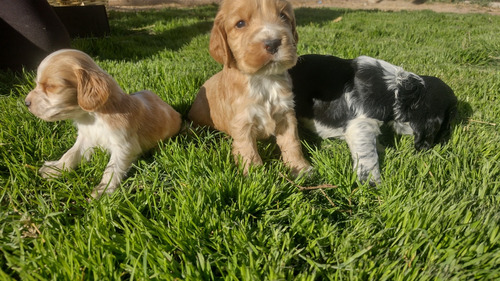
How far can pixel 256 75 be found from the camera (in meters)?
2.44

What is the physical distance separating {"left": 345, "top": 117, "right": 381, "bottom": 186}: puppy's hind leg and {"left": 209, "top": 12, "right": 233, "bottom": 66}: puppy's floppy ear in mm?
1195

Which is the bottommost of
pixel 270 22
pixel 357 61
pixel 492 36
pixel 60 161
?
pixel 492 36

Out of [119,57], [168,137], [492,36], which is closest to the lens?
[168,137]

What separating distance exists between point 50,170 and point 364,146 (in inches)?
97.0

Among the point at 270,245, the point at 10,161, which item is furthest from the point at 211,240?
the point at 10,161

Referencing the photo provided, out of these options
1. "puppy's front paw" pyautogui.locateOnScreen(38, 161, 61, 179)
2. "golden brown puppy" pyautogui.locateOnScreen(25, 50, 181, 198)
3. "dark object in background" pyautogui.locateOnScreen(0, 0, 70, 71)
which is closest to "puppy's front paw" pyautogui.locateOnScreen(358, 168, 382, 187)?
"golden brown puppy" pyautogui.locateOnScreen(25, 50, 181, 198)

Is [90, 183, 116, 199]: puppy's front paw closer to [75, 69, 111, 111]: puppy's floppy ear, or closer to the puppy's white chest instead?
[75, 69, 111, 111]: puppy's floppy ear

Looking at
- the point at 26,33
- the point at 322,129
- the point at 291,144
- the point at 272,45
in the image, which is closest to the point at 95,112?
the point at 272,45

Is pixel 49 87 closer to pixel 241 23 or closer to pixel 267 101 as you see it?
pixel 241 23

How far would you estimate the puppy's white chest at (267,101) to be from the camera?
8.39ft

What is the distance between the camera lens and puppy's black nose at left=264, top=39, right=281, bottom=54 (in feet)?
7.18

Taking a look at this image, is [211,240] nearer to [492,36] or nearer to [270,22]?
[270,22]

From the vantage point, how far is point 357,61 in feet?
9.64

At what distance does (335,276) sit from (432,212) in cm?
71
